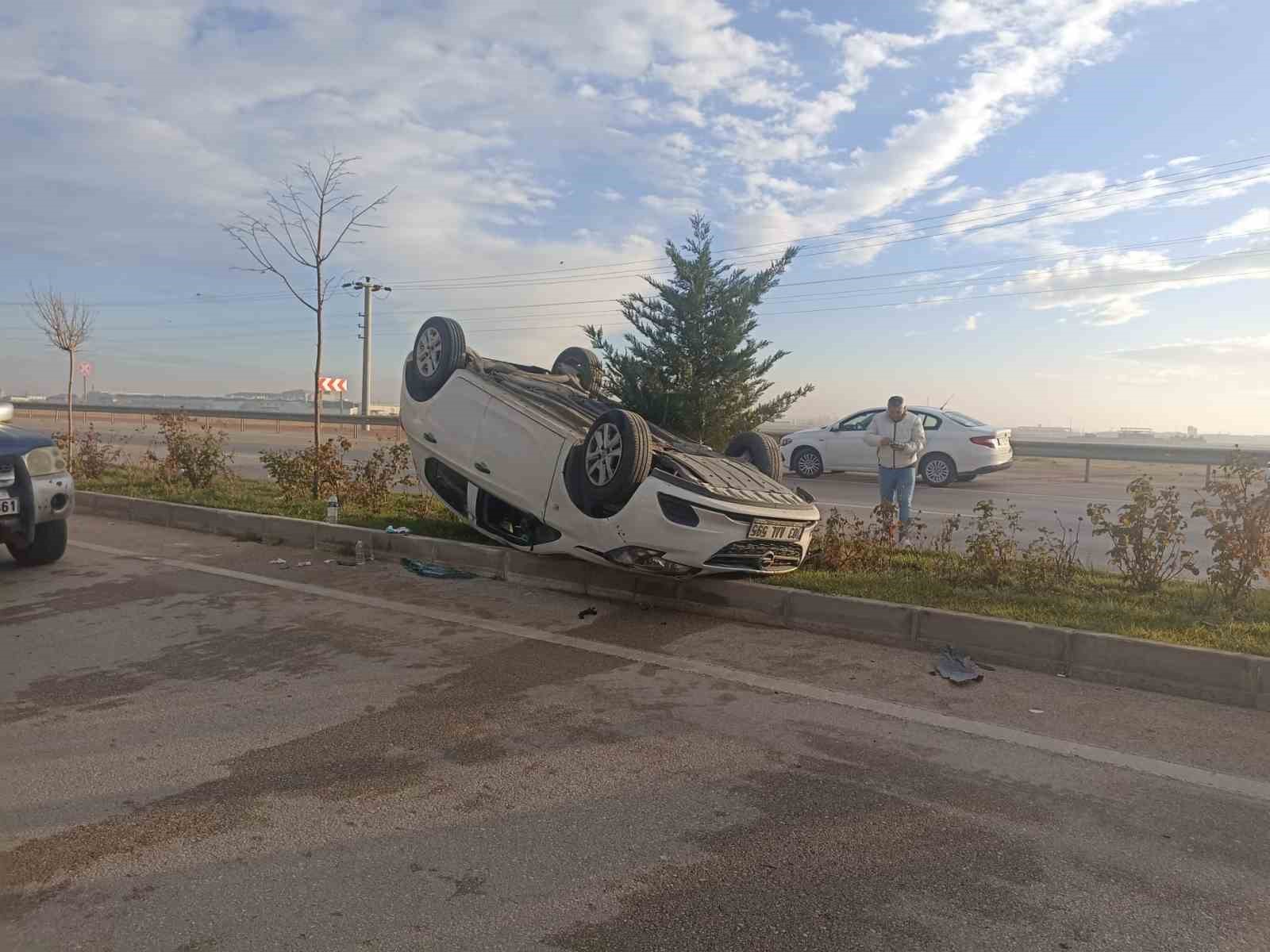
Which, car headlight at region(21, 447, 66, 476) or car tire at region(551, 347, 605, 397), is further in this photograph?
car tire at region(551, 347, 605, 397)

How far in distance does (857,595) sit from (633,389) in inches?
145

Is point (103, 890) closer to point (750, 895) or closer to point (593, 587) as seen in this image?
point (750, 895)

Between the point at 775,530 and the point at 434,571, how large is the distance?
3057mm

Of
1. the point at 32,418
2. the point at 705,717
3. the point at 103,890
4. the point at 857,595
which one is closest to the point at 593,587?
the point at 857,595

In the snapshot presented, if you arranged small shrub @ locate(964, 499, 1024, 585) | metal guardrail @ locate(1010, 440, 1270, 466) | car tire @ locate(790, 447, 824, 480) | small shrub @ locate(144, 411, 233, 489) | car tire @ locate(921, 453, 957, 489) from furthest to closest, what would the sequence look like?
metal guardrail @ locate(1010, 440, 1270, 466) → car tire @ locate(790, 447, 824, 480) → car tire @ locate(921, 453, 957, 489) → small shrub @ locate(144, 411, 233, 489) → small shrub @ locate(964, 499, 1024, 585)

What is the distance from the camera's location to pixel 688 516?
5.62 m

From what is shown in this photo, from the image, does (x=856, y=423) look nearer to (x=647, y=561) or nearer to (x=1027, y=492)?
(x=1027, y=492)

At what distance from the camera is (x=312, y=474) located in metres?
10.8

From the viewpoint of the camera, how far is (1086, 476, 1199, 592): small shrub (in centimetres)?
626

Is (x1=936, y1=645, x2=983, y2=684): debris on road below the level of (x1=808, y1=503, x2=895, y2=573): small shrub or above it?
below

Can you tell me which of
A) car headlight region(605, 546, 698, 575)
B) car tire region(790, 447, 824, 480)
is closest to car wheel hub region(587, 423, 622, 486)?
car headlight region(605, 546, 698, 575)

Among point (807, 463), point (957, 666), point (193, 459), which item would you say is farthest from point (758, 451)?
point (807, 463)

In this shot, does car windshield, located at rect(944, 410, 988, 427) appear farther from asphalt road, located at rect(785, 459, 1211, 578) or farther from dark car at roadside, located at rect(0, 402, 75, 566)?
dark car at roadside, located at rect(0, 402, 75, 566)

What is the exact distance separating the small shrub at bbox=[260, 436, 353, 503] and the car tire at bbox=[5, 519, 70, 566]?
9.67 feet
